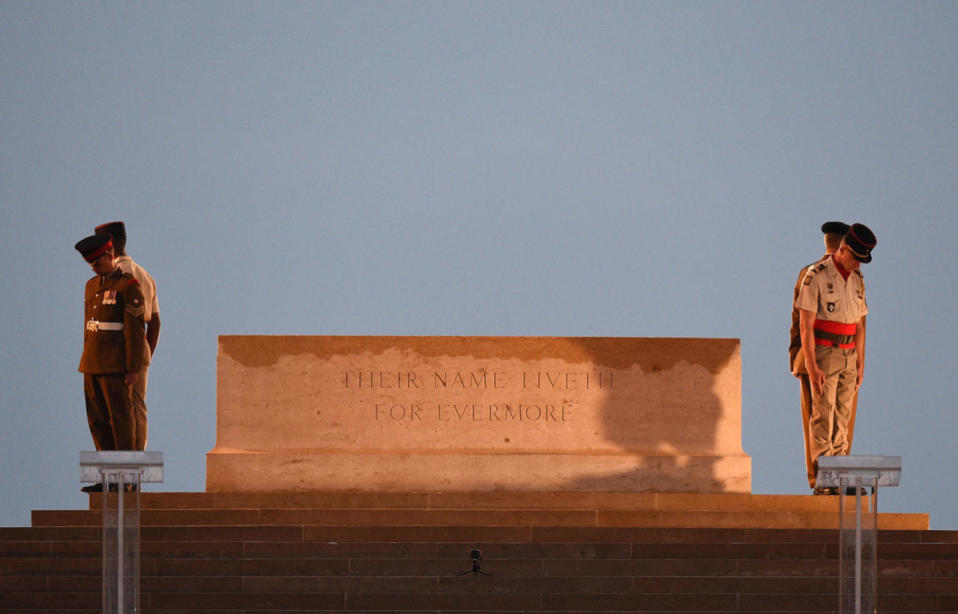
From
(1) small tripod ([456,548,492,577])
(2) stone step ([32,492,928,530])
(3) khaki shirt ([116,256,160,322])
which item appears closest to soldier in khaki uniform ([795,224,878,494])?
(2) stone step ([32,492,928,530])

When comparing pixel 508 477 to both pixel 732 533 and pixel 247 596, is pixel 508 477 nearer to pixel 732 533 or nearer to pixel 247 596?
pixel 732 533

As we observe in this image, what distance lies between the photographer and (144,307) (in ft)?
38.0

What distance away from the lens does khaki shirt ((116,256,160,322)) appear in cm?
1159

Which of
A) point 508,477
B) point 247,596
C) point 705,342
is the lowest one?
point 247,596

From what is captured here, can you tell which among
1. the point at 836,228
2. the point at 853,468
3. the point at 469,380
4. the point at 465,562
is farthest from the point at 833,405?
Result: the point at 853,468

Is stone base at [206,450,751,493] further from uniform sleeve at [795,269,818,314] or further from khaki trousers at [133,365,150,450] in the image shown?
uniform sleeve at [795,269,818,314]

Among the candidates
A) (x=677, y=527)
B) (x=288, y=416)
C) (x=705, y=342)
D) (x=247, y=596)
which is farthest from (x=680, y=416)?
(x=247, y=596)

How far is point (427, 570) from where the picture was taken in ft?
32.2

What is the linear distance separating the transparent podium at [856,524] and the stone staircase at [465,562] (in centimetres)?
226

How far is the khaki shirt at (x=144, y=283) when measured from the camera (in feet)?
38.0

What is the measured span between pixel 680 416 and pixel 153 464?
5369mm

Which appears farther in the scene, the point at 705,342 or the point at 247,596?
the point at 705,342

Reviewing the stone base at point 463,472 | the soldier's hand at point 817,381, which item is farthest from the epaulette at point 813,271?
the stone base at point 463,472

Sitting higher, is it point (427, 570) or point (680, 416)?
point (680, 416)
